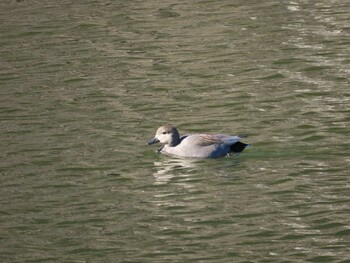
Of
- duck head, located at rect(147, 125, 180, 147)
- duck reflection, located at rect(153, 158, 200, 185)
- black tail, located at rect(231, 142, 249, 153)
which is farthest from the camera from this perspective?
duck head, located at rect(147, 125, 180, 147)

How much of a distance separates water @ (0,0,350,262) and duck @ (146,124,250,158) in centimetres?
16

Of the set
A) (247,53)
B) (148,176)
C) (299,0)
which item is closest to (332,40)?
(247,53)

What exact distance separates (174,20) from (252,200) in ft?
32.8

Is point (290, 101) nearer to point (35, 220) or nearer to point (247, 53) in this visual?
point (247, 53)

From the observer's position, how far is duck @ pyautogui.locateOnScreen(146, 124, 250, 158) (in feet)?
49.7

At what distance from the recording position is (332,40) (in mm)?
20609

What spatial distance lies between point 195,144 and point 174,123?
1.75 meters

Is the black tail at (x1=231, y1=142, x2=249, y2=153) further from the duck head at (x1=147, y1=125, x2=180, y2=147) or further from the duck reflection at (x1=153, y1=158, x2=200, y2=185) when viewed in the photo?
the duck head at (x1=147, y1=125, x2=180, y2=147)

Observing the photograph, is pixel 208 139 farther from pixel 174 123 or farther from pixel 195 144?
pixel 174 123

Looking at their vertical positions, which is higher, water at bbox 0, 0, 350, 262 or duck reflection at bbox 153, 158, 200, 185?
water at bbox 0, 0, 350, 262

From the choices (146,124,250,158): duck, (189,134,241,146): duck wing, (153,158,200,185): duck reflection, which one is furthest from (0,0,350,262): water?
(189,134,241,146): duck wing

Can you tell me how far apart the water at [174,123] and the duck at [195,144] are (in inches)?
6.5

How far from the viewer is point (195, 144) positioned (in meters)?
15.3

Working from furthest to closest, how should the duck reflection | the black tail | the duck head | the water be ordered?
the duck head < the black tail < the duck reflection < the water
